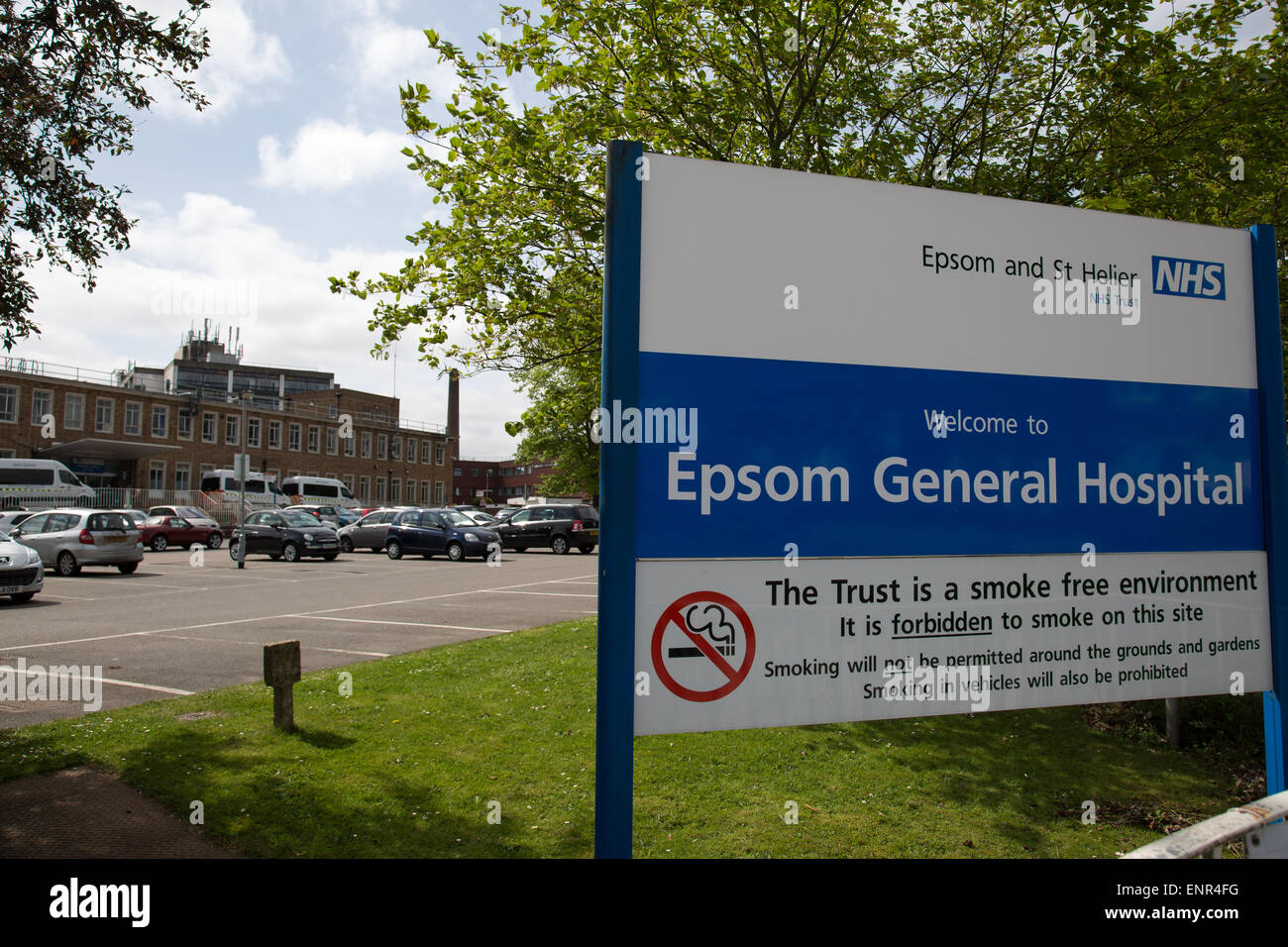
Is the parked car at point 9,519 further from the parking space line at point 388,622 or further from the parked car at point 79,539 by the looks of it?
the parking space line at point 388,622

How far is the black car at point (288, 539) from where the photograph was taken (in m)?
26.6

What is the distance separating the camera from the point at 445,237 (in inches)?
343

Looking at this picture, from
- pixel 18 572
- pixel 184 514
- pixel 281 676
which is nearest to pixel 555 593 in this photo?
pixel 18 572

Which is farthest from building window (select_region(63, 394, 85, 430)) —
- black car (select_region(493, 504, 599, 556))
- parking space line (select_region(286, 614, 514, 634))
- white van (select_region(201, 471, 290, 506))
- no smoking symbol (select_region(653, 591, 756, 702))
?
no smoking symbol (select_region(653, 591, 756, 702))

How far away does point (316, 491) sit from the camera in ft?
177

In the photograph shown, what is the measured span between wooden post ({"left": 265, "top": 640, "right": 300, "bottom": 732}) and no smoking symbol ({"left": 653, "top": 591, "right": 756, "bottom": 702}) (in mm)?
4095

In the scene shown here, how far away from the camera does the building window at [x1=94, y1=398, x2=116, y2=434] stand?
52344mm

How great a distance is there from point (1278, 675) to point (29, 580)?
17.2 meters

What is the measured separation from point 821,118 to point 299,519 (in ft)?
78.2

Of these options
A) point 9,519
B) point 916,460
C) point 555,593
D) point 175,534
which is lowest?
point 555,593

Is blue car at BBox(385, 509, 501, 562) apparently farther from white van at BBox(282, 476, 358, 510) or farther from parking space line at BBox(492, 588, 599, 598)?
white van at BBox(282, 476, 358, 510)

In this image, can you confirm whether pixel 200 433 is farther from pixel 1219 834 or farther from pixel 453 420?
pixel 1219 834
